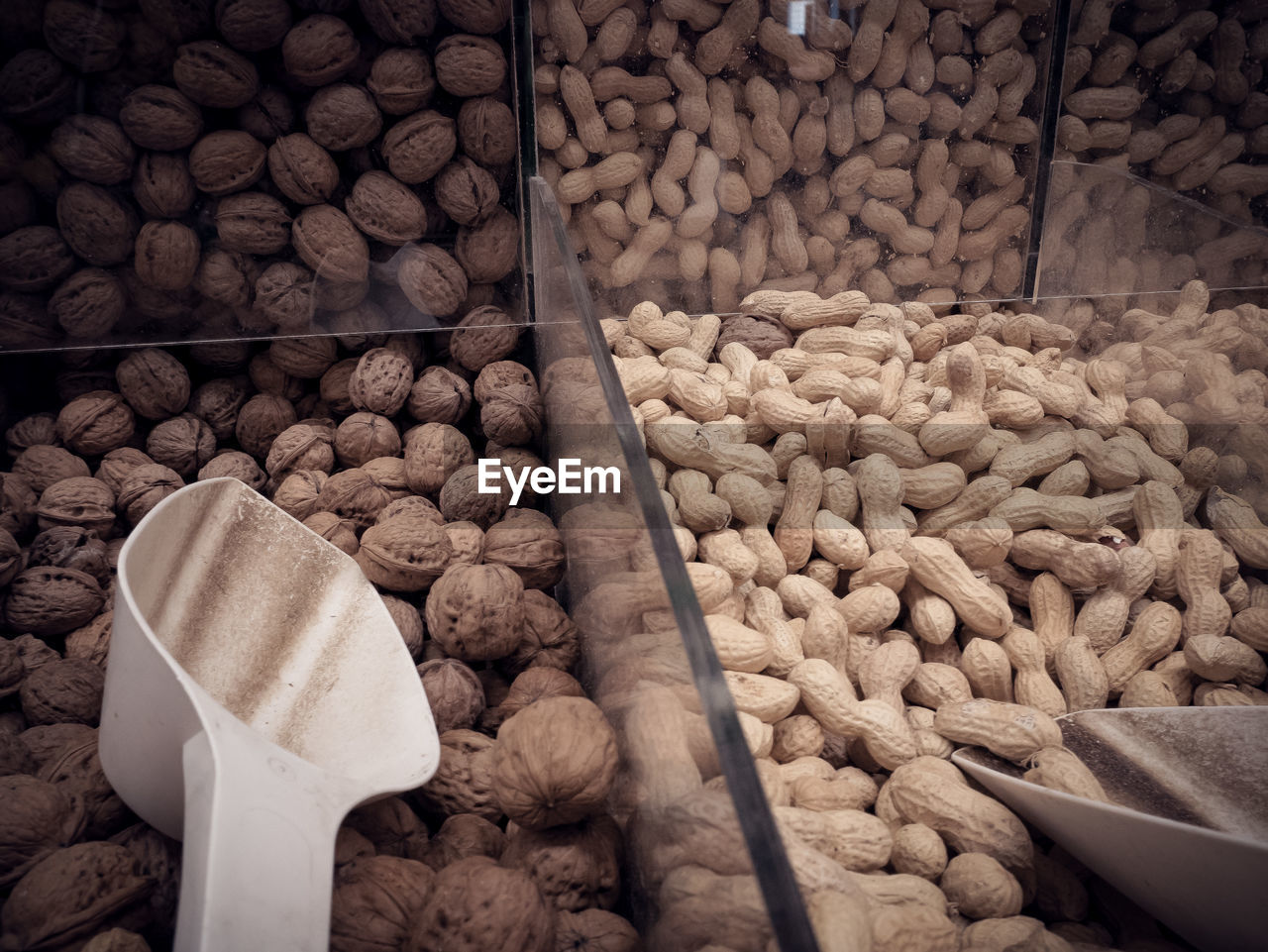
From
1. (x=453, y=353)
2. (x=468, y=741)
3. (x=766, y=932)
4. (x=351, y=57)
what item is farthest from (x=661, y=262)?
(x=766, y=932)

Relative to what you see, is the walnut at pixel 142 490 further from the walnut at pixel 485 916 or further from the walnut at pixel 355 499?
the walnut at pixel 485 916

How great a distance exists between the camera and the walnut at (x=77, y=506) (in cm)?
116

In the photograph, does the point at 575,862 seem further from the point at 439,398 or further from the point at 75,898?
the point at 439,398

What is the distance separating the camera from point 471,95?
133cm

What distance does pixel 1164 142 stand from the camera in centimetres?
162

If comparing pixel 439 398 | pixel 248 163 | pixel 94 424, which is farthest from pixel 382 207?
pixel 94 424

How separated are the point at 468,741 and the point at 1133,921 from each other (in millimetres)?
675

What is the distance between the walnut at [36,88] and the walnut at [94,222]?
10 centimetres

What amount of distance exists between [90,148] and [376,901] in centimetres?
115

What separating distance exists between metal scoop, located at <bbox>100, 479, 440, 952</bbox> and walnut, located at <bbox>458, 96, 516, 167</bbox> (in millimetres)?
730

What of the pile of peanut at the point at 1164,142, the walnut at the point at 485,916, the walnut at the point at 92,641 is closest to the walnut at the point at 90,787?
the walnut at the point at 92,641

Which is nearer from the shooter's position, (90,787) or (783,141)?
(90,787)

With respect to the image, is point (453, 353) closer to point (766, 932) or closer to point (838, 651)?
point (838, 651)

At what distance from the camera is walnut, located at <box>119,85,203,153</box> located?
120 cm
